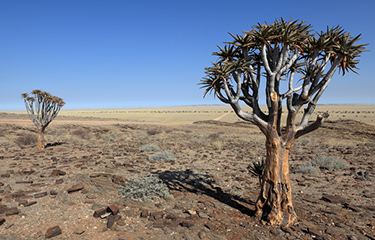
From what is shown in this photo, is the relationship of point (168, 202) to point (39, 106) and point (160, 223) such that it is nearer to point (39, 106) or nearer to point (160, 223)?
point (160, 223)

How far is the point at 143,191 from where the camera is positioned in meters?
7.00

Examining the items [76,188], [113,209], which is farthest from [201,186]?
[76,188]

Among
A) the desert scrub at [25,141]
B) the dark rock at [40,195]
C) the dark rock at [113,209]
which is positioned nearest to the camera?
the dark rock at [113,209]

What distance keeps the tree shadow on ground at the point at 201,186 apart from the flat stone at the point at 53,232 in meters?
3.87

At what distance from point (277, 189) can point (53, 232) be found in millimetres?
5432

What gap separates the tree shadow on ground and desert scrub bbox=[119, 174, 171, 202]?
0.87 m

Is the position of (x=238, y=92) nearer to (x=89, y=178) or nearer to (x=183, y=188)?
(x=183, y=188)

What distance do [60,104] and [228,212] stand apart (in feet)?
51.8

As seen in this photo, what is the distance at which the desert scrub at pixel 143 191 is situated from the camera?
6937mm

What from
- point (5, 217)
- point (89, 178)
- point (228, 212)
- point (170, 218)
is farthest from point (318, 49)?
point (5, 217)

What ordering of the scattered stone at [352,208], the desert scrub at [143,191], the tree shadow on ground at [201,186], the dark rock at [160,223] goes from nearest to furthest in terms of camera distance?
1. the dark rock at [160,223]
2. the scattered stone at [352,208]
3. the desert scrub at [143,191]
4. the tree shadow on ground at [201,186]

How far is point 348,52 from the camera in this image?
5383 millimetres

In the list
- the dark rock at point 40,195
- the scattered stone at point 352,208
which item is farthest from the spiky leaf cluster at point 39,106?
the scattered stone at point 352,208

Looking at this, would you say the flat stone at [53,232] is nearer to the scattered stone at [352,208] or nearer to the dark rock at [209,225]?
the dark rock at [209,225]
